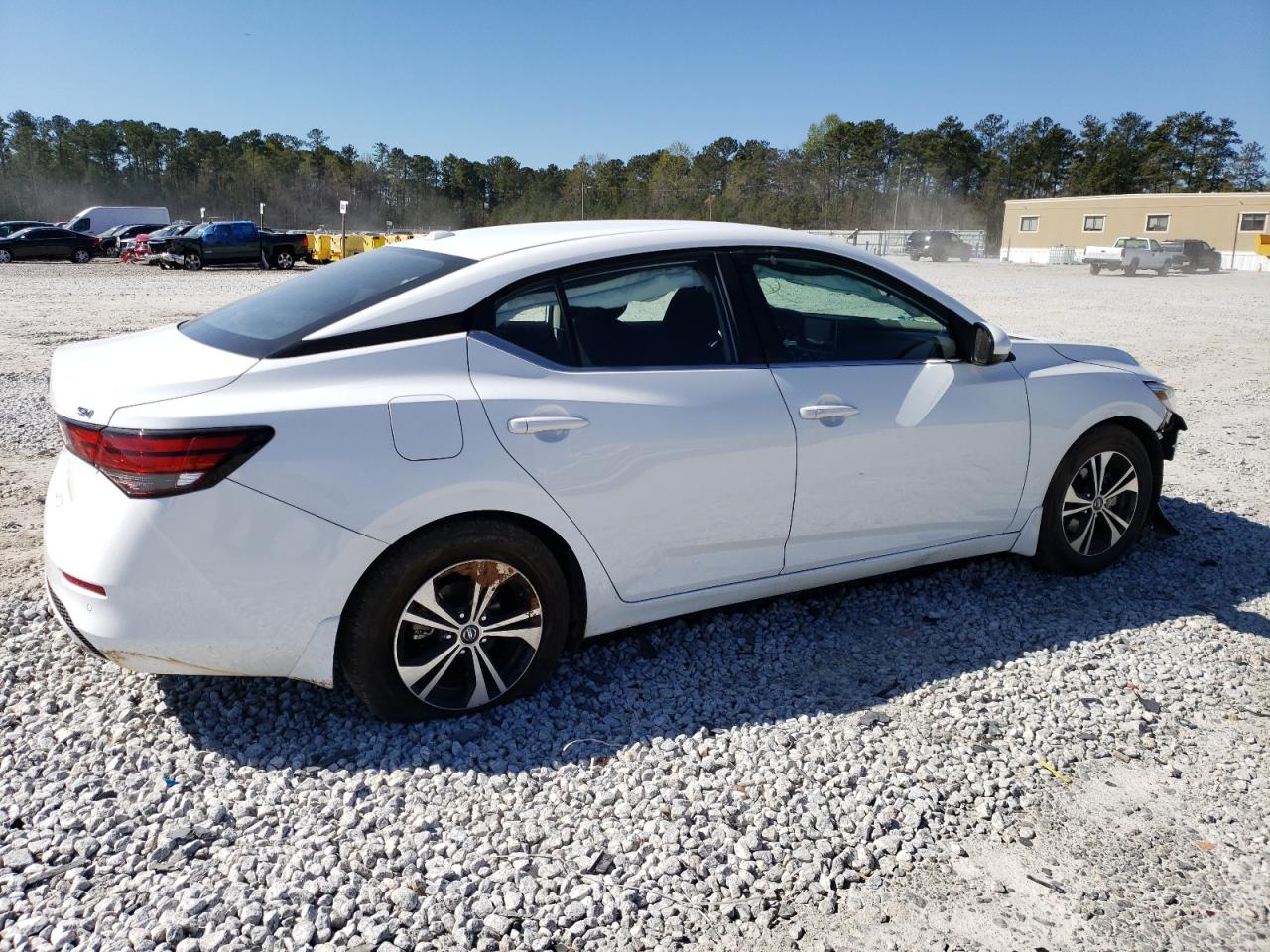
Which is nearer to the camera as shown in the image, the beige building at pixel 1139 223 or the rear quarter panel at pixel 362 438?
the rear quarter panel at pixel 362 438

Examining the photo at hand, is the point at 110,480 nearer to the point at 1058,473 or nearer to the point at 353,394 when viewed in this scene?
the point at 353,394

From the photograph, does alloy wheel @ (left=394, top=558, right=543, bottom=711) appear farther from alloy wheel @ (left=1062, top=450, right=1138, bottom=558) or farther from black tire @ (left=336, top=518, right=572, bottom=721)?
alloy wheel @ (left=1062, top=450, right=1138, bottom=558)

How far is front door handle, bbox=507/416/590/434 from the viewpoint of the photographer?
10.4 feet

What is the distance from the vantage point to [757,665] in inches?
152

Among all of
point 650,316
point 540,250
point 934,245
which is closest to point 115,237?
point 934,245

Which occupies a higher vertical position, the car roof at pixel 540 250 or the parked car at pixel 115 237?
the parked car at pixel 115 237

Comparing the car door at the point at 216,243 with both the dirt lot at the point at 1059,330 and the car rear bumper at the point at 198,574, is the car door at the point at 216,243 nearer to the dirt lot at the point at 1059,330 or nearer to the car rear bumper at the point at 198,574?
the dirt lot at the point at 1059,330

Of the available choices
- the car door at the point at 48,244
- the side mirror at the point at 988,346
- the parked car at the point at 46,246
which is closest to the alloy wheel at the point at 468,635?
the side mirror at the point at 988,346

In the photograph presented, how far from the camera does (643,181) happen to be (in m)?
99.9

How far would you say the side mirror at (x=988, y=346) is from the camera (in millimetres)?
4121

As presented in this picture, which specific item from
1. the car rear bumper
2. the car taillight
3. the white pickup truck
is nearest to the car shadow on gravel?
the car rear bumper

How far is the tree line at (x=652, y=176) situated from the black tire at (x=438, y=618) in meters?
82.9

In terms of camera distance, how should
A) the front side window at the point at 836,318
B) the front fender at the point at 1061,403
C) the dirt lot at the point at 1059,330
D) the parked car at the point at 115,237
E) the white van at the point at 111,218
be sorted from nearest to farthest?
the front side window at the point at 836,318 → the front fender at the point at 1061,403 → the dirt lot at the point at 1059,330 → the parked car at the point at 115,237 → the white van at the point at 111,218

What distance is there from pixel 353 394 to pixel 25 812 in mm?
1545
